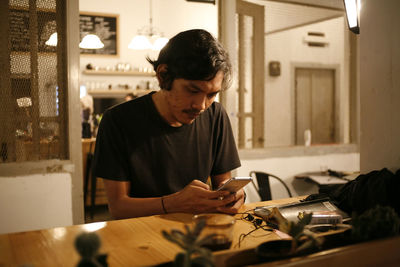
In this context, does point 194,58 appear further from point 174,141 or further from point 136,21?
point 136,21

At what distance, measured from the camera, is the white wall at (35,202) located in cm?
253

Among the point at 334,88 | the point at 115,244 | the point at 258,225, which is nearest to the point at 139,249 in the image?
the point at 115,244

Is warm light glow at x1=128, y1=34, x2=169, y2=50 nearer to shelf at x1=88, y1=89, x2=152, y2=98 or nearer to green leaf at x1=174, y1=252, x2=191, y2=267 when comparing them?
shelf at x1=88, y1=89, x2=152, y2=98

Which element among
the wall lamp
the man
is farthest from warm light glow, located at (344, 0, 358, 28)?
the man

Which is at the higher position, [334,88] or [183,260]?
[334,88]

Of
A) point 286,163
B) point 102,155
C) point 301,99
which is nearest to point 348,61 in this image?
point 286,163

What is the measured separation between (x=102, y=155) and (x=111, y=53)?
20.8ft

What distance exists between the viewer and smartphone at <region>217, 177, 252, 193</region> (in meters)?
1.25

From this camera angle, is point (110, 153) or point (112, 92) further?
point (112, 92)

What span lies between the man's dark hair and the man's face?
0.8 inches

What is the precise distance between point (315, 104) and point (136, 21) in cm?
415

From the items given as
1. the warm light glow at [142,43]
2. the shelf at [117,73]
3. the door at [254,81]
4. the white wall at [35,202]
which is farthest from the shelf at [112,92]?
the white wall at [35,202]

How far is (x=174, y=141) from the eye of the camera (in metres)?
1.64

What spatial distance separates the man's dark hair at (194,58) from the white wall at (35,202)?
1658 mm
